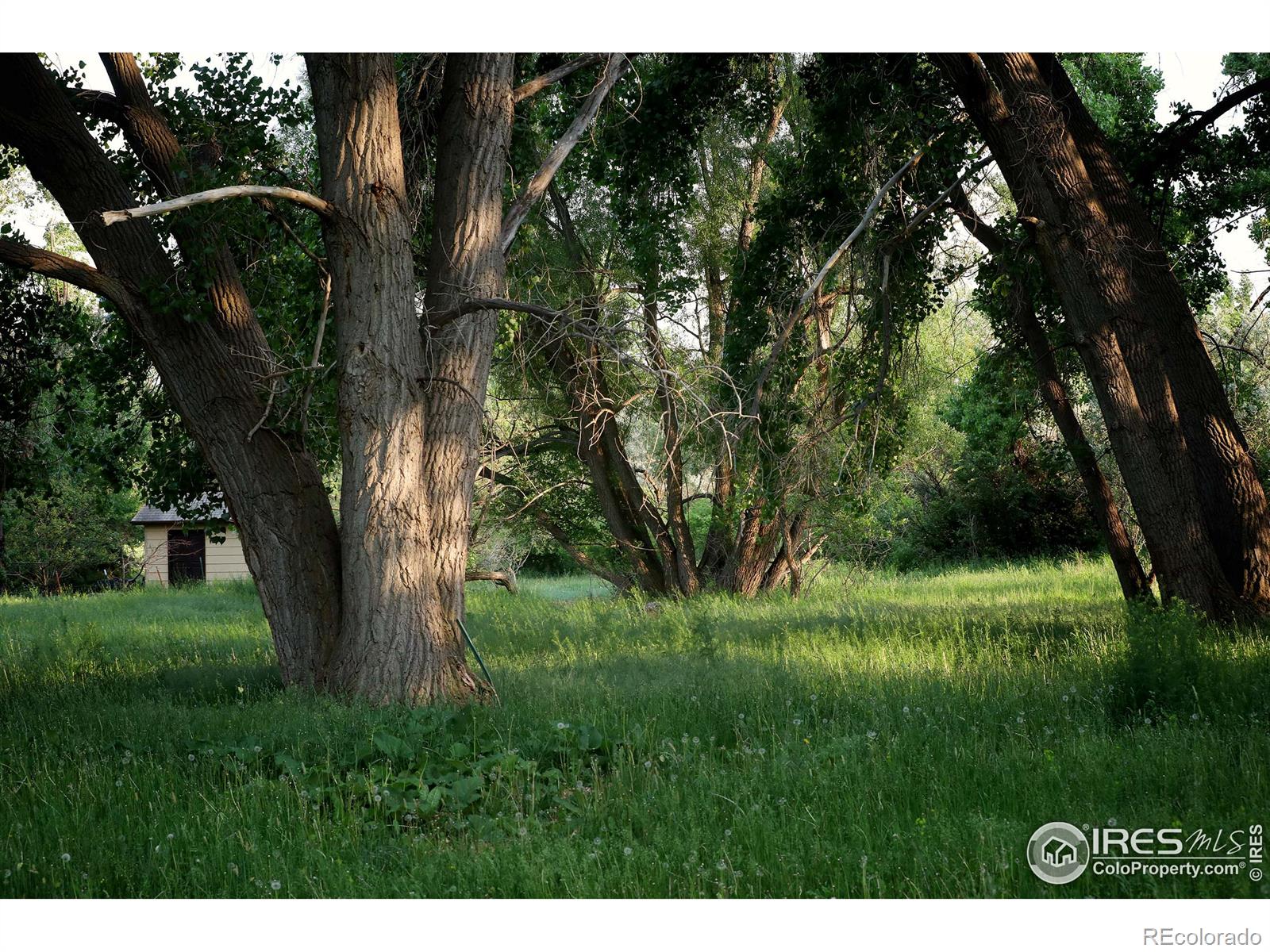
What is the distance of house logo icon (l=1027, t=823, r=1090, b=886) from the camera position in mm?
4297

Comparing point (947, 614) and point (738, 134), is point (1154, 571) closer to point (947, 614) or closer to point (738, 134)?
point (947, 614)

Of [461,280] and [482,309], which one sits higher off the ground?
[461,280]

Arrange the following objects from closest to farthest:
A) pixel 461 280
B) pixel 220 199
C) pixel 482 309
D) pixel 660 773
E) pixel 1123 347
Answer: pixel 660 773
pixel 220 199
pixel 482 309
pixel 461 280
pixel 1123 347

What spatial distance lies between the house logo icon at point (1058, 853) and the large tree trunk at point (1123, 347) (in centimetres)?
595

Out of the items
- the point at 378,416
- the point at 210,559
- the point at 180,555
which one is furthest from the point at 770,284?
the point at 210,559

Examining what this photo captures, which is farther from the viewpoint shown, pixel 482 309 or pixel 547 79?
pixel 547 79

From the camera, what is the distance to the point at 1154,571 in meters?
10.2

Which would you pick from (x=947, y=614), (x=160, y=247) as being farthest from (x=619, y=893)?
(x=947, y=614)

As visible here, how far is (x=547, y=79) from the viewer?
31.2 feet

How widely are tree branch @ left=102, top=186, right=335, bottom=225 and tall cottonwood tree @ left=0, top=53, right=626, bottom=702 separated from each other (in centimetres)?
4

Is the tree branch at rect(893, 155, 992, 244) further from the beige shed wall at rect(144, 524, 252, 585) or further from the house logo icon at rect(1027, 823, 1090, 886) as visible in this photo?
the beige shed wall at rect(144, 524, 252, 585)

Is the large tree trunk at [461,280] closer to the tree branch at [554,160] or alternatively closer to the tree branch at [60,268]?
the tree branch at [554,160]

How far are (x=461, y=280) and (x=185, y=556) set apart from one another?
94.0ft

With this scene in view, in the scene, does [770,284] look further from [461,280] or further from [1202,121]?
[1202,121]
